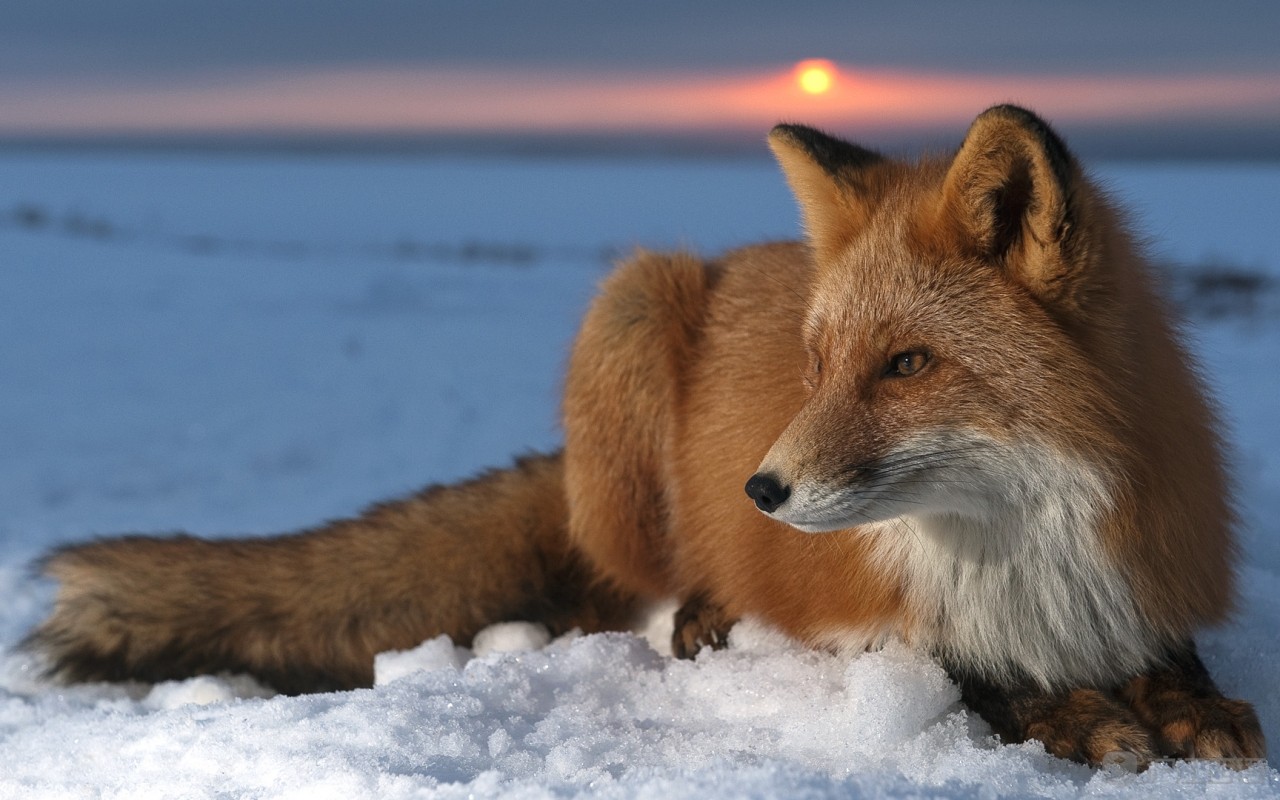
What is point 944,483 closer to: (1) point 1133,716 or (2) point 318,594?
(1) point 1133,716

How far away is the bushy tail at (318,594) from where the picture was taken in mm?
3832

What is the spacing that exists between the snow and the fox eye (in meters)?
0.74

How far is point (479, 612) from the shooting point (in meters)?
4.02

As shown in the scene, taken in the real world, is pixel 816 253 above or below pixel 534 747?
above

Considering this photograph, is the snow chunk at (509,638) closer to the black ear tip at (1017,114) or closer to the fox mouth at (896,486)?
the fox mouth at (896,486)

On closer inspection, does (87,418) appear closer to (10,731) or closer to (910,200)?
(10,731)

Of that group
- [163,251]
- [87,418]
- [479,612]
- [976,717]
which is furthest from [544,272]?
[976,717]

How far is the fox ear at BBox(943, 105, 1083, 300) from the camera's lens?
2.44 m

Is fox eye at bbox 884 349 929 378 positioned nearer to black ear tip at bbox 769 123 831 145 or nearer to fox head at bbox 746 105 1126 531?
fox head at bbox 746 105 1126 531

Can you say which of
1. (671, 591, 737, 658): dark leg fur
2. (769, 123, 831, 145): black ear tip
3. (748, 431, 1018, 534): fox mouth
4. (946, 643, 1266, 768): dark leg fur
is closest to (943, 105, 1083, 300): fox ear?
(748, 431, 1018, 534): fox mouth

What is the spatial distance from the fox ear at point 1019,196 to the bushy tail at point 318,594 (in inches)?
81.7

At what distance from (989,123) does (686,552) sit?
72.7 inches

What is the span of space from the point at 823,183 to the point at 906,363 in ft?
2.22

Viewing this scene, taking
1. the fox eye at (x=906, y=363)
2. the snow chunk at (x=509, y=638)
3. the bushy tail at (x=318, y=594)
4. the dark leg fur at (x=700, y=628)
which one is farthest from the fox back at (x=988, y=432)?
the bushy tail at (x=318, y=594)
